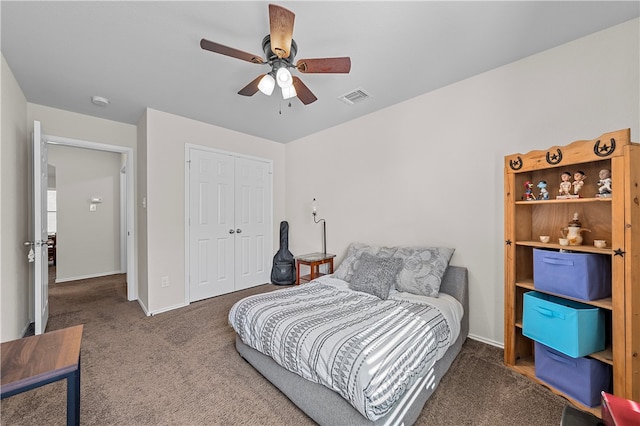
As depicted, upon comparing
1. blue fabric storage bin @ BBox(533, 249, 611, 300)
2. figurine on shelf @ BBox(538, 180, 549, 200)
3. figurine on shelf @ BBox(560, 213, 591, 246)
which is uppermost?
figurine on shelf @ BBox(538, 180, 549, 200)

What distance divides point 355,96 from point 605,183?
2.24 m

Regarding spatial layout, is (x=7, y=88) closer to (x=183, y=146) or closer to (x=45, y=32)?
(x=45, y=32)

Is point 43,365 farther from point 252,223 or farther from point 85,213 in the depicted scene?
point 85,213

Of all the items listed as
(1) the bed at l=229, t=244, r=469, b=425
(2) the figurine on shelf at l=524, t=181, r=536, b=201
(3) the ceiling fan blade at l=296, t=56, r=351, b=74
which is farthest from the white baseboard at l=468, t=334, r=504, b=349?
(3) the ceiling fan blade at l=296, t=56, r=351, b=74

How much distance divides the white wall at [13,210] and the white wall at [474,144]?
3375 mm

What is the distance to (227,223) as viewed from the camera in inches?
161

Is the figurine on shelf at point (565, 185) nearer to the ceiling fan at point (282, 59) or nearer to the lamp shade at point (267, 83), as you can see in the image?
the ceiling fan at point (282, 59)

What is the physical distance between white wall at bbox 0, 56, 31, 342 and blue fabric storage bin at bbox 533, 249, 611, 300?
4193mm

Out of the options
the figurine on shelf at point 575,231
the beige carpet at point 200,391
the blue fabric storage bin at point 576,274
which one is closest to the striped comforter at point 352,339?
the beige carpet at point 200,391

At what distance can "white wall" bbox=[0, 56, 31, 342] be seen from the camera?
7.16 feet

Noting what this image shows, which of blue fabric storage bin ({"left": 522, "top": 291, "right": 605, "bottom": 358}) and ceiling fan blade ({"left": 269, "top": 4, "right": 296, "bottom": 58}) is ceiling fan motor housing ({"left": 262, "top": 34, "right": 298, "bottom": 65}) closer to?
ceiling fan blade ({"left": 269, "top": 4, "right": 296, "bottom": 58})

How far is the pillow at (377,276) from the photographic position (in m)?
2.47

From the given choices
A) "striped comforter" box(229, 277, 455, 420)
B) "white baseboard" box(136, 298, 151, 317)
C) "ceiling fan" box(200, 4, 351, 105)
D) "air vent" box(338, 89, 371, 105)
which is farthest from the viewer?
"white baseboard" box(136, 298, 151, 317)

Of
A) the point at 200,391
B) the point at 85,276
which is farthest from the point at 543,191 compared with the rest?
the point at 85,276
